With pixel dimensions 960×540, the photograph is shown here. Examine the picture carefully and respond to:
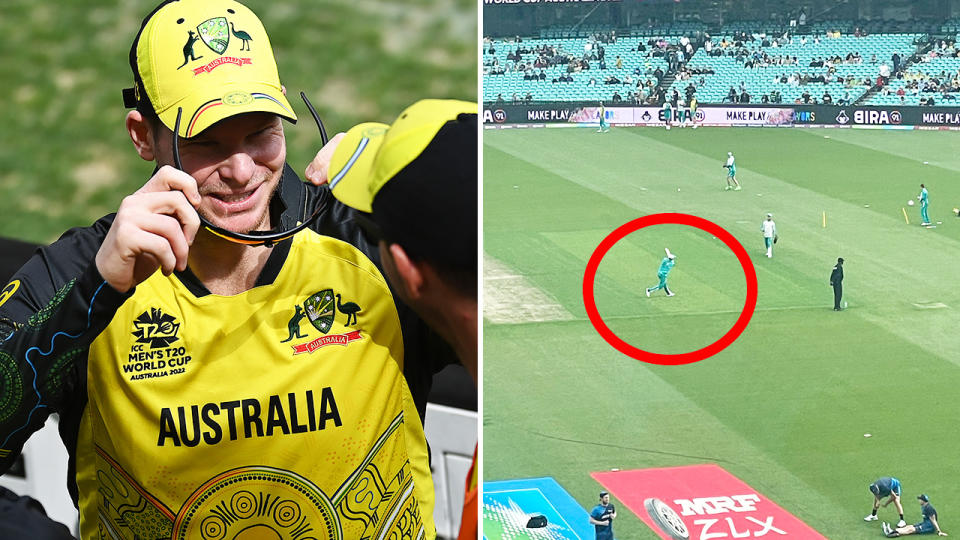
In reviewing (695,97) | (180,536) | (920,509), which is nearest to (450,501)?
(180,536)

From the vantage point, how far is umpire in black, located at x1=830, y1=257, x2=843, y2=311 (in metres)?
8.63

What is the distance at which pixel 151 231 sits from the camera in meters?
0.67

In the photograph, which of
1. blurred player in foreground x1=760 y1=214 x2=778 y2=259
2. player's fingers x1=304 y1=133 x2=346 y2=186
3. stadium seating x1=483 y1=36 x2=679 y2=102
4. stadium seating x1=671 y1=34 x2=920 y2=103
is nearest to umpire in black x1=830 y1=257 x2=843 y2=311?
blurred player in foreground x1=760 y1=214 x2=778 y2=259

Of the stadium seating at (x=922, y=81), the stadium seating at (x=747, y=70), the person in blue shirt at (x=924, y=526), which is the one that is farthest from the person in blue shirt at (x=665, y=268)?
the person in blue shirt at (x=924, y=526)

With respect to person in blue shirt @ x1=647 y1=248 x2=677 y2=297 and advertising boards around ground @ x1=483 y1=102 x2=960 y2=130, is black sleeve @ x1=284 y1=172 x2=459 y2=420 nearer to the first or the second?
advertising boards around ground @ x1=483 y1=102 x2=960 y2=130

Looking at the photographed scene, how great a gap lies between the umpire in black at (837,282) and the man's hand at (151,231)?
8386 mm

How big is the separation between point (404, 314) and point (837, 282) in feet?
28.6

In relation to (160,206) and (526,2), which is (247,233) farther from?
(526,2)

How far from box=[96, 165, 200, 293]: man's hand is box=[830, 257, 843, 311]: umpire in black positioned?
8.39m

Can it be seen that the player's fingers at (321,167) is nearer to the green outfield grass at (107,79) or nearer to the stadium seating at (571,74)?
the green outfield grass at (107,79)

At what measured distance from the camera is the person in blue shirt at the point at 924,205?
28.6 feet

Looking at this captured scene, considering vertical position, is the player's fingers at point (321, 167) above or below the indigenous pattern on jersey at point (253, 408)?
above

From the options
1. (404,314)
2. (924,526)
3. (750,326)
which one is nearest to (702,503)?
(924,526)

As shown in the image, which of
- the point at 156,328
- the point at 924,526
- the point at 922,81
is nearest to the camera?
the point at 156,328
